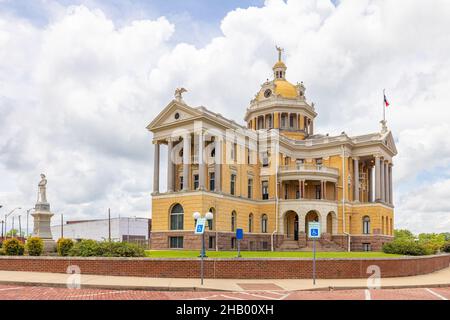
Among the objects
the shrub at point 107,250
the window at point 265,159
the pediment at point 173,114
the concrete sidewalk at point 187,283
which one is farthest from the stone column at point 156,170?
the concrete sidewalk at point 187,283

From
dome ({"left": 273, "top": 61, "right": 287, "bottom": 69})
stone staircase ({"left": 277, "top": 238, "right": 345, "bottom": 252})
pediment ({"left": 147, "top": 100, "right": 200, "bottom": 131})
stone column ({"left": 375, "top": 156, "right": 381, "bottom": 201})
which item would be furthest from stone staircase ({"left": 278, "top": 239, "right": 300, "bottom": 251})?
dome ({"left": 273, "top": 61, "right": 287, "bottom": 69})

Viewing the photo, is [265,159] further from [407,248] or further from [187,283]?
[187,283]

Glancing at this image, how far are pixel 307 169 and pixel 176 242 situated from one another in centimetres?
1853

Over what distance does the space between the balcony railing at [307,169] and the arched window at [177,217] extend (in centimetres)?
1418

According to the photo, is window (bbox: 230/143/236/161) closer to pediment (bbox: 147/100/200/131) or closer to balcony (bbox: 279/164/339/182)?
pediment (bbox: 147/100/200/131)

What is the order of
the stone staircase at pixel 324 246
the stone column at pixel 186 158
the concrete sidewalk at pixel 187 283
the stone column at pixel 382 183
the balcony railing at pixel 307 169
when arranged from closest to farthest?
the concrete sidewalk at pixel 187 283, the stone column at pixel 186 158, the stone staircase at pixel 324 246, the balcony railing at pixel 307 169, the stone column at pixel 382 183

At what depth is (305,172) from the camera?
187 feet

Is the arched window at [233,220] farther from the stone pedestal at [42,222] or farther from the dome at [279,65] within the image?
the dome at [279,65]

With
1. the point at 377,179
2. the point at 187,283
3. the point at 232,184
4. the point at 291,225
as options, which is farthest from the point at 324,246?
the point at 187,283

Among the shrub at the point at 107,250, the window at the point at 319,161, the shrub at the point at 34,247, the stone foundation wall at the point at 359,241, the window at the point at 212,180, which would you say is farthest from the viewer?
the window at the point at 319,161

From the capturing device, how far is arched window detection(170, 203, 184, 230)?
50.1m

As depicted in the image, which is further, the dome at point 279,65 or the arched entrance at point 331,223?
the dome at point 279,65

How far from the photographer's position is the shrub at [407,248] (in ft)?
115
